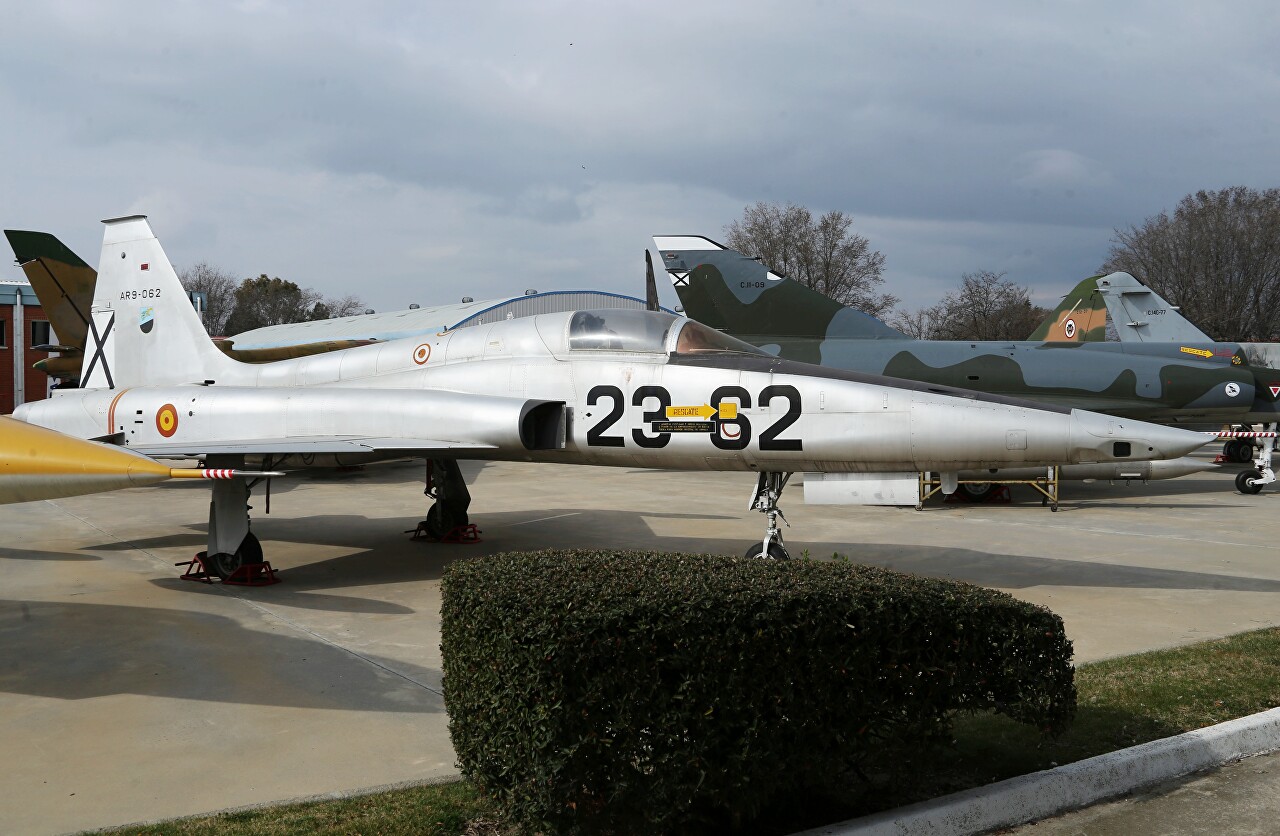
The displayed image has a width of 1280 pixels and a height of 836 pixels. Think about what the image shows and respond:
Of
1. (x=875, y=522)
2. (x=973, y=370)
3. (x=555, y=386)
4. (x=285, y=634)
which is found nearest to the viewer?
(x=285, y=634)

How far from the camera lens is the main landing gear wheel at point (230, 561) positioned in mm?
9062

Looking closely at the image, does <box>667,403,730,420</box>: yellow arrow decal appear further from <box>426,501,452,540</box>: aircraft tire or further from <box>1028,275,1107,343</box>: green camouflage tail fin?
<box>1028,275,1107,343</box>: green camouflage tail fin

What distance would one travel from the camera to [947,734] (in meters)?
3.80

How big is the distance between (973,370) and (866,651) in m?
14.7

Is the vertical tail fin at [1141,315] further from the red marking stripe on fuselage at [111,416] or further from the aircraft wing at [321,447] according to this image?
the red marking stripe on fuselage at [111,416]

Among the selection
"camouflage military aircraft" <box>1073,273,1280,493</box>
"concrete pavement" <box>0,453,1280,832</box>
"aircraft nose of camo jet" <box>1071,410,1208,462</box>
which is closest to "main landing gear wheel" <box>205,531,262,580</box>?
"concrete pavement" <box>0,453,1280,832</box>

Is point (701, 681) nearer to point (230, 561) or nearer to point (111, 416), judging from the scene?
point (230, 561)

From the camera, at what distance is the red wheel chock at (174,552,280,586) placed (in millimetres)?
9078

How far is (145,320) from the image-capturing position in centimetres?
1154

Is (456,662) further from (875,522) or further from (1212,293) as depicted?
(1212,293)

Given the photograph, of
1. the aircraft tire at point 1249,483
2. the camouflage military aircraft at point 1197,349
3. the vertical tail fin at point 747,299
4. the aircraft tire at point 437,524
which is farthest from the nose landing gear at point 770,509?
the aircraft tire at point 1249,483

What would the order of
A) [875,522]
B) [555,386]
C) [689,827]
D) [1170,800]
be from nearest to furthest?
[689,827]
[1170,800]
[555,386]
[875,522]

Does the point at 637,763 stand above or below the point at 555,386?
below

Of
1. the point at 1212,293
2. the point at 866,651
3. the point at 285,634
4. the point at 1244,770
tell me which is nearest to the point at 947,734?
the point at 866,651
